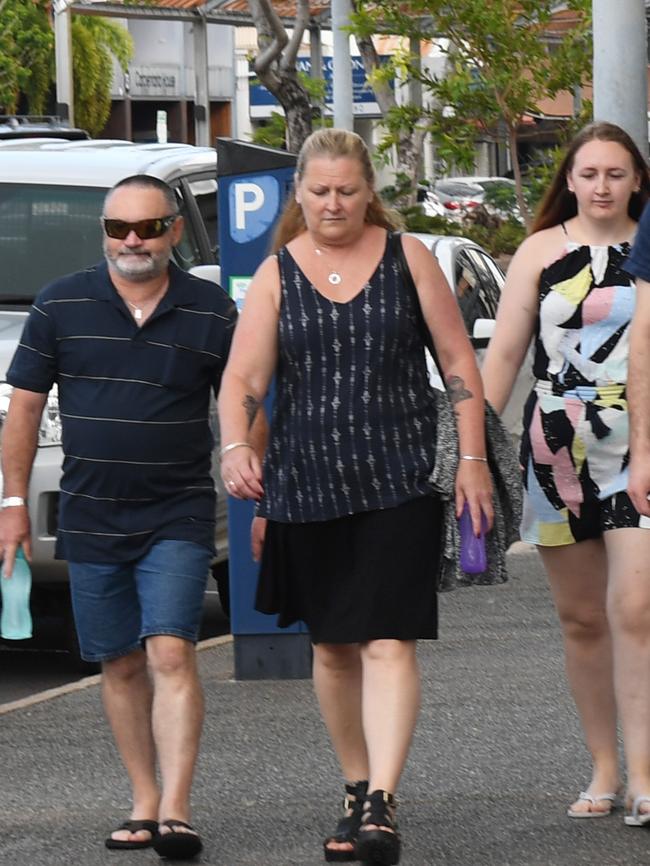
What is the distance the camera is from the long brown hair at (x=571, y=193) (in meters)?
5.44

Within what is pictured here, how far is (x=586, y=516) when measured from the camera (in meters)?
5.37

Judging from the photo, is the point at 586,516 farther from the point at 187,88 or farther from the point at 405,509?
the point at 187,88

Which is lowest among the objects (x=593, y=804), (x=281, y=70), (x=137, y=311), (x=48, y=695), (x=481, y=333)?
(x=48, y=695)

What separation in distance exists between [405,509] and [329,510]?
0.19 meters

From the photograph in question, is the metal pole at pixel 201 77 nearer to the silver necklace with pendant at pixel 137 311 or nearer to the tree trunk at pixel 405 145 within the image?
the tree trunk at pixel 405 145

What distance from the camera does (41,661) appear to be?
882 cm

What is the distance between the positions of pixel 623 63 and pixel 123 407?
496 centimetres

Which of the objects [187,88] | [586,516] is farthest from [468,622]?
[187,88]

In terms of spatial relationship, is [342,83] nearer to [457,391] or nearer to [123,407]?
[123,407]

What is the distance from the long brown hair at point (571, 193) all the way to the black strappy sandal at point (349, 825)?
1.61 m

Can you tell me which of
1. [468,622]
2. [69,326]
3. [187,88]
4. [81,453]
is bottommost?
[468,622]

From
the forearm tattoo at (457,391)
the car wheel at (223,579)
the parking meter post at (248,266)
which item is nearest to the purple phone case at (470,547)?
the forearm tattoo at (457,391)

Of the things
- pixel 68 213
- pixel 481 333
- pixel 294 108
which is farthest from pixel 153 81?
pixel 68 213

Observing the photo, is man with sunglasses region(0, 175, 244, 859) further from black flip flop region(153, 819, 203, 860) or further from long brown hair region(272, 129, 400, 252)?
long brown hair region(272, 129, 400, 252)
